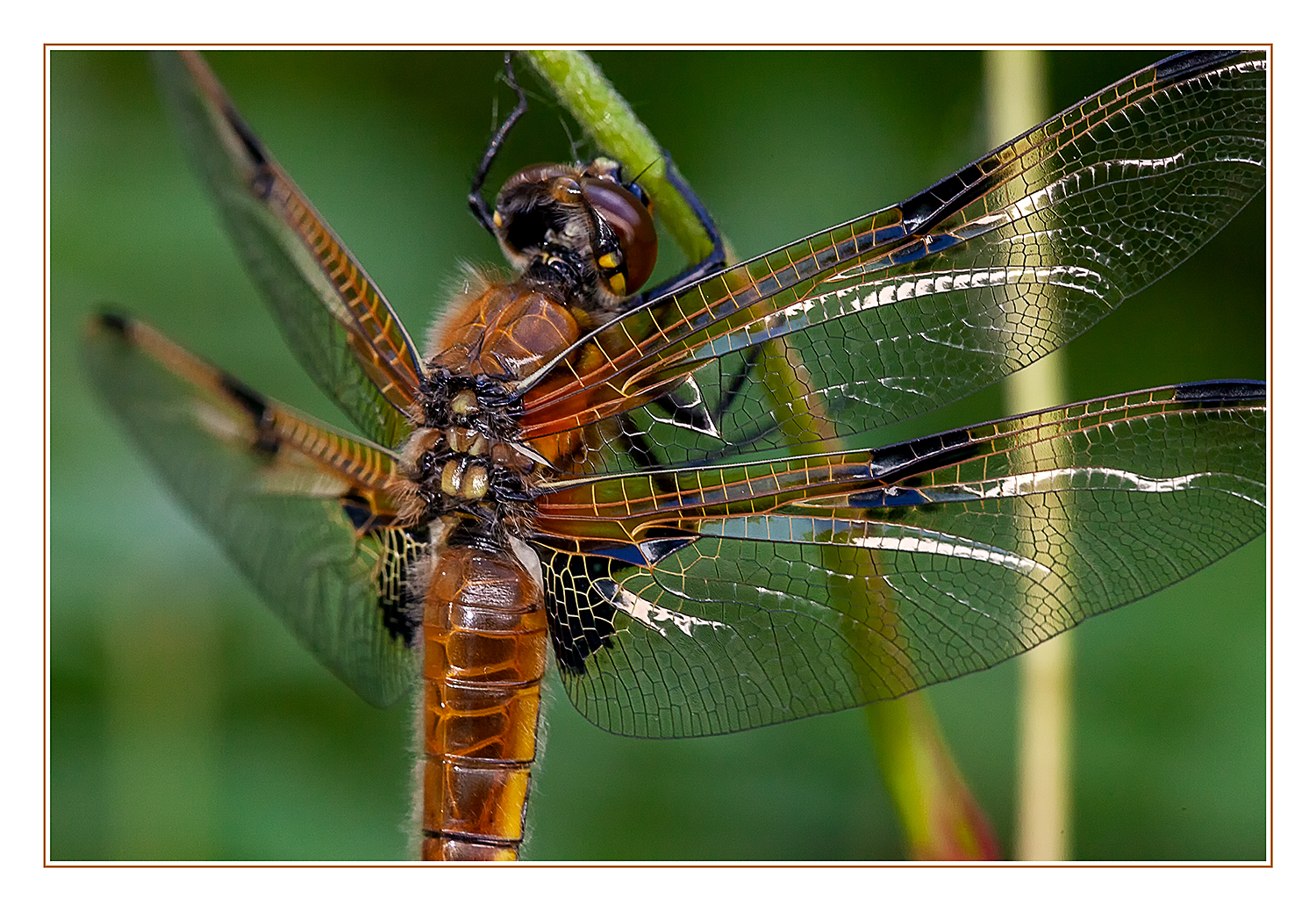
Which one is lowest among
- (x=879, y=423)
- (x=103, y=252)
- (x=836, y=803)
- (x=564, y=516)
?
(x=836, y=803)

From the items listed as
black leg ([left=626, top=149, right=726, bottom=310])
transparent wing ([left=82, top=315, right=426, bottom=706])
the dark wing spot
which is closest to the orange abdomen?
the dark wing spot

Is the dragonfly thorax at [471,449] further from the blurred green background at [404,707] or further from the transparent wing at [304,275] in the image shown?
the blurred green background at [404,707]

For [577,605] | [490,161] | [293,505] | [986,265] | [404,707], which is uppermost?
[490,161]

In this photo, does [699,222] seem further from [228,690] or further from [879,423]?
[228,690]

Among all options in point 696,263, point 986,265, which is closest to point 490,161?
point 696,263

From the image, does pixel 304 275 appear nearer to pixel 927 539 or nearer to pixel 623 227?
pixel 623 227

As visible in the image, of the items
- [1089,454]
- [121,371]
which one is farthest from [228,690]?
[1089,454]
